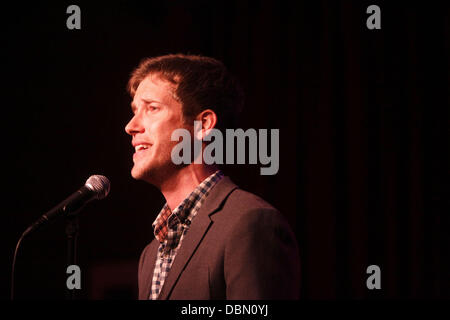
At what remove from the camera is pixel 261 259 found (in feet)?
5.16

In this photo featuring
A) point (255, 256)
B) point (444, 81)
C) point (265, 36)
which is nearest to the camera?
point (255, 256)

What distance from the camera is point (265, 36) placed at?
3.71 metres

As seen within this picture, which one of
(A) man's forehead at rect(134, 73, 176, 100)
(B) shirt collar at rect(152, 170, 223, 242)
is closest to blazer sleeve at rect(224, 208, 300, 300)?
(B) shirt collar at rect(152, 170, 223, 242)

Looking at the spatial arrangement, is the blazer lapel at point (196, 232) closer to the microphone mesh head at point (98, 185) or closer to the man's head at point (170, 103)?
the man's head at point (170, 103)

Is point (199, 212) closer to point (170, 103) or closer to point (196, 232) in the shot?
point (196, 232)

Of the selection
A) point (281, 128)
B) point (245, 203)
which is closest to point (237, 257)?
point (245, 203)

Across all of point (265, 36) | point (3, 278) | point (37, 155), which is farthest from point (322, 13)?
point (3, 278)

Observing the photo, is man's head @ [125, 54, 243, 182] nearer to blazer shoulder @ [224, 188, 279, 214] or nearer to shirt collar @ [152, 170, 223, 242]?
shirt collar @ [152, 170, 223, 242]

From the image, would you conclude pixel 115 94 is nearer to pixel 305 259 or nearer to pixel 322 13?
pixel 322 13

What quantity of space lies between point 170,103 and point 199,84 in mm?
175

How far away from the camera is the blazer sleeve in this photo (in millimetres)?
1534

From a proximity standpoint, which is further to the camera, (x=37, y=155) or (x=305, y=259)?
(x=37, y=155)

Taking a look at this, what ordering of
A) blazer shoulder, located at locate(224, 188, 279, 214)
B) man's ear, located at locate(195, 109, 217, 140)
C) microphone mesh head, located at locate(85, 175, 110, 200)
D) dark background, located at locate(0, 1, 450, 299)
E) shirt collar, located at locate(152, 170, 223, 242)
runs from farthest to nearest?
dark background, located at locate(0, 1, 450, 299), man's ear, located at locate(195, 109, 217, 140), shirt collar, located at locate(152, 170, 223, 242), microphone mesh head, located at locate(85, 175, 110, 200), blazer shoulder, located at locate(224, 188, 279, 214)

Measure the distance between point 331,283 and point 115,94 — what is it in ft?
7.48
